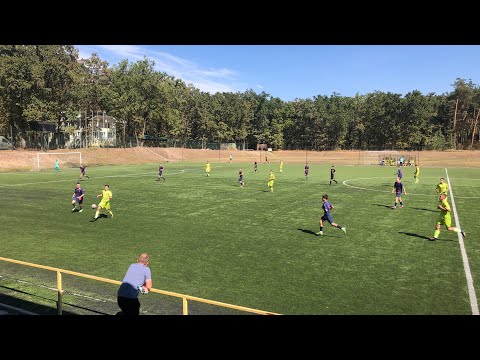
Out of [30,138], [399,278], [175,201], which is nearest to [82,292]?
[399,278]

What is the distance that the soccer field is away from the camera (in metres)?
10.5

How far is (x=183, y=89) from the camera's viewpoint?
120m

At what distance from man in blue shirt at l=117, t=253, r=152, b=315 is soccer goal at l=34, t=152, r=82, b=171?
5385 cm

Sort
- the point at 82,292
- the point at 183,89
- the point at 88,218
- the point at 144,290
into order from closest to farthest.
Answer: the point at 144,290, the point at 82,292, the point at 88,218, the point at 183,89

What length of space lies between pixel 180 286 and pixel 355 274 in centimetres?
531

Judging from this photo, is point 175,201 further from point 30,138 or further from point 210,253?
point 30,138

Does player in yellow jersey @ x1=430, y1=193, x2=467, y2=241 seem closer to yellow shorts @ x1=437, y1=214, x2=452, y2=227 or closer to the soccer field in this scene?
yellow shorts @ x1=437, y1=214, x2=452, y2=227

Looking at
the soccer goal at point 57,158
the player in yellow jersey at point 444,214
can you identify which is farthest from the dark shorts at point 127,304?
the soccer goal at point 57,158

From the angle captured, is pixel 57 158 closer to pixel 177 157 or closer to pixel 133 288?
pixel 177 157

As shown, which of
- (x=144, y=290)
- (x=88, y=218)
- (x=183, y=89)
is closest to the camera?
(x=144, y=290)

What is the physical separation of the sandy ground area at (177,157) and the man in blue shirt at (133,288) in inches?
2127

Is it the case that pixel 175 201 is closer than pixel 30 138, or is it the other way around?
pixel 175 201
